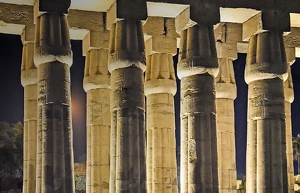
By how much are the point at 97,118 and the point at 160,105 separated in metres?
3.25

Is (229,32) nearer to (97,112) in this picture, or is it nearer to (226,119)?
(226,119)

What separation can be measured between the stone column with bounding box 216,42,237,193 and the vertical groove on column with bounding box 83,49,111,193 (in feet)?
18.3

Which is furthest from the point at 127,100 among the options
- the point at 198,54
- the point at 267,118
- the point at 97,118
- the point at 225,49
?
the point at 225,49

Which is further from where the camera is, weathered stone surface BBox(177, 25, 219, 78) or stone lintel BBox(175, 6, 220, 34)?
stone lintel BBox(175, 6, 220, 34)

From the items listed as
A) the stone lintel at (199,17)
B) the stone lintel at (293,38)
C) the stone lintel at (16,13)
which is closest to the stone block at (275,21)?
the stone lintel at (199,17)

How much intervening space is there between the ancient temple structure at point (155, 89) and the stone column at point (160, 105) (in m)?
0.05

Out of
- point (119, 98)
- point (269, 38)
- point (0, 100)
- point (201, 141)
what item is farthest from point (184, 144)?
point (0, 100)

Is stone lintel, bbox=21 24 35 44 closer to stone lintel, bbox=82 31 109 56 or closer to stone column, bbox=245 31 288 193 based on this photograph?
stone lintel, bbox=82 31 109 56

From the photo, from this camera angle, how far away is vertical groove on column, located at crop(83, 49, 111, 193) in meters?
37.8

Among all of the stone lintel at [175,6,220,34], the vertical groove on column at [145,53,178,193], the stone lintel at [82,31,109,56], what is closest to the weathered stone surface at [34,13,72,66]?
the stone lintel at [82,31,109,56]

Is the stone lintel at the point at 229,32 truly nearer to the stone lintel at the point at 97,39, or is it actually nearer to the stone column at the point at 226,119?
the stone column at the point at 226,119

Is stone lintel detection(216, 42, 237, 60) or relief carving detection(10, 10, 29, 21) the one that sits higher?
relief carving detection(10, 10, 29, 21)

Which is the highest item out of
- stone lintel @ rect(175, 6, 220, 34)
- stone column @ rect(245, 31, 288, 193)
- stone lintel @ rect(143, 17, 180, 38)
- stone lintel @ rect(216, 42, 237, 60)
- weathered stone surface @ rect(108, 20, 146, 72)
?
stone lintel @ rect(143, 17, 180, 38)

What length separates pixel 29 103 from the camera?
37500mm
